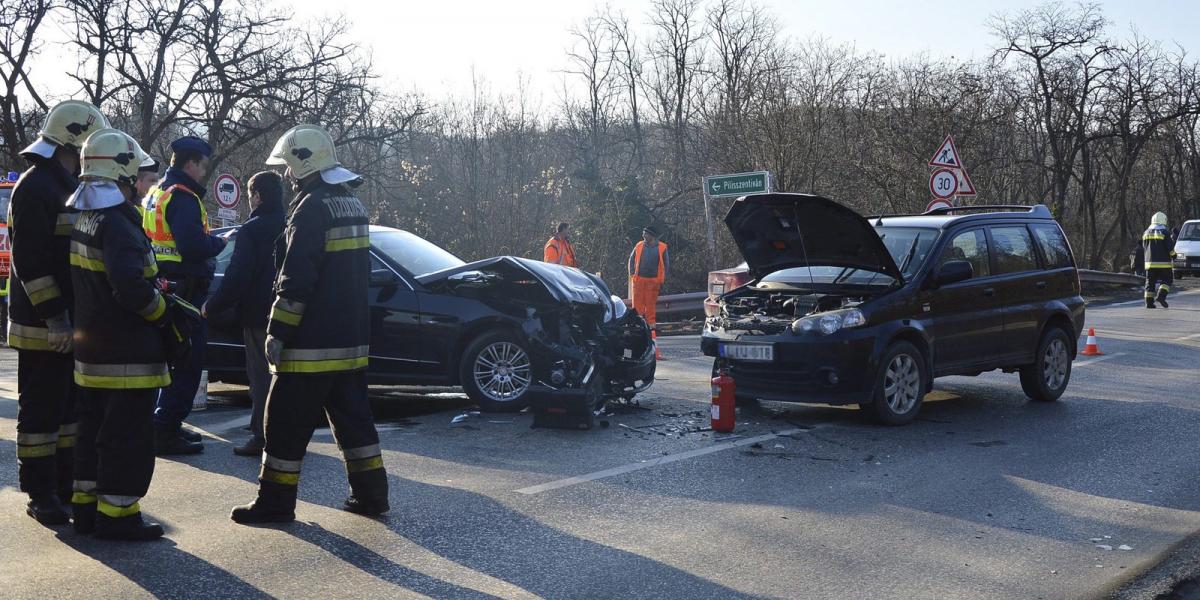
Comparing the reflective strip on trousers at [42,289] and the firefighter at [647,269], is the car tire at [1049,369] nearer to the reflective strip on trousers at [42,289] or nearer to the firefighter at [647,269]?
the firefighter at [647,269]

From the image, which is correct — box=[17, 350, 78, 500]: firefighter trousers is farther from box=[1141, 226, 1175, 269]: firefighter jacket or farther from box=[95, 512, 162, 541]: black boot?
box=[1141, 226, 1175, 269]: firefighter jacket

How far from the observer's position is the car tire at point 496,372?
9.05 m

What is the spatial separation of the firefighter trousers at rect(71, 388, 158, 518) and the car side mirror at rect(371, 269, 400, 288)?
4.00 meters

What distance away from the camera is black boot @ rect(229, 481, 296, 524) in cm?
544

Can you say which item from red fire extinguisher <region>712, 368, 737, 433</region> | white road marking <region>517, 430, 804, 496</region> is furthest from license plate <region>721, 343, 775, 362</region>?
white road marking <region>517, 430, 804, 496</region>

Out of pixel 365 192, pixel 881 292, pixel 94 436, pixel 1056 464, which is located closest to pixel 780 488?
pixel 1056 464

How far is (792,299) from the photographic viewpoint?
29.7ft

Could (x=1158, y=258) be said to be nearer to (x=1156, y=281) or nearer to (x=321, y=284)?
(x=1156, y=281)

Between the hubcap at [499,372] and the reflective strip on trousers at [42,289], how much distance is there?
13.4 ft

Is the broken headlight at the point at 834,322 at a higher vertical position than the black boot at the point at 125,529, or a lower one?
higher

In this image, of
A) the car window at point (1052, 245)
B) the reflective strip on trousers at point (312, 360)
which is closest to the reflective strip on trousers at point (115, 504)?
the reflective strip on trousers at point (312, 360)

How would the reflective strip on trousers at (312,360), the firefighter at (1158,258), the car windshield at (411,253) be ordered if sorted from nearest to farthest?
the reflective strip on trousers at (312,360) → the car windshield at (411,253) → the firefighter at (1158,258)

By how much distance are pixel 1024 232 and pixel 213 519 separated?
7.56 metres

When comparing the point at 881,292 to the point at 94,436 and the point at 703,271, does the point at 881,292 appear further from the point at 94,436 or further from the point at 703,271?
the point at 703,271
